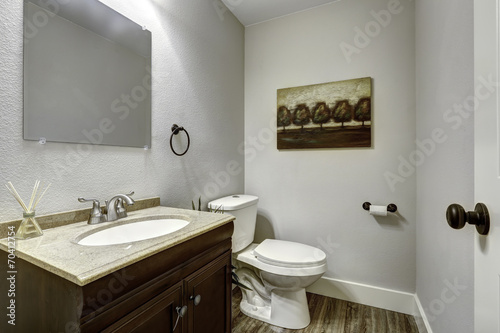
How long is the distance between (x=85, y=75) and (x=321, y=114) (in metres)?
1.61

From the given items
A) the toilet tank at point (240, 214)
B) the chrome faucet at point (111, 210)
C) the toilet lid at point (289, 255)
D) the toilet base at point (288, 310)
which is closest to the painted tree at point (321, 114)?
the toilet tank at point (240, 214)

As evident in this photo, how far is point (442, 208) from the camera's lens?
114cm

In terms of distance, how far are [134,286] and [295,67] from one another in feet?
6.56

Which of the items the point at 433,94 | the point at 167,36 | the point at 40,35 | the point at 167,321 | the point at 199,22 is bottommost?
the point at 167,321

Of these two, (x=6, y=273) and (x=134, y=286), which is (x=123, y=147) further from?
(x=134, y=286)

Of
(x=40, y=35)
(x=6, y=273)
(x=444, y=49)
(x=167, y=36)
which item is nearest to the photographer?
(x=6, y=273)

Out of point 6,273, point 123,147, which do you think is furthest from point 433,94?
point 6,273

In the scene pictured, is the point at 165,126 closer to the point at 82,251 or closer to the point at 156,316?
the point at 82,251

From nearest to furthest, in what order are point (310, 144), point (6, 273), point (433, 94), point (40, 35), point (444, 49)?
point (6, 273)
point (40, 35)
point (444, 49)
point (433, 94)
point (310, 144)

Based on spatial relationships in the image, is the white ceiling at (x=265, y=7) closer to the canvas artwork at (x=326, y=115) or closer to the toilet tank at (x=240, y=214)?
the canvas artwork at (x=326, y=115)

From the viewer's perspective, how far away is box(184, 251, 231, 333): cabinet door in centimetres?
86

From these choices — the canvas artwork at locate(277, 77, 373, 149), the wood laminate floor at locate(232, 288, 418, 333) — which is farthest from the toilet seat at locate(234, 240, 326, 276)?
the canvas artwork at locate(277, 77, 373, 149)

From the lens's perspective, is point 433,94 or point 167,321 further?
point 433,94

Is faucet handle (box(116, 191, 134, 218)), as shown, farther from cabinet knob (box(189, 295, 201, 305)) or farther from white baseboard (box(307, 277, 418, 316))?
white baseboard (box(307, 277, 418, 316))
